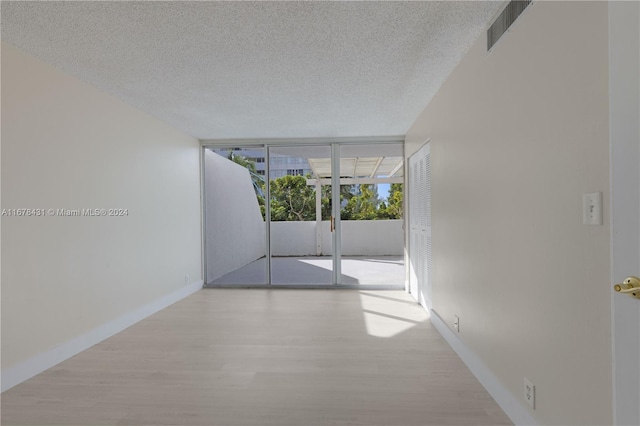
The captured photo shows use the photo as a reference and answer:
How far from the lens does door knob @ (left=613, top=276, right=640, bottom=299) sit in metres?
1.02

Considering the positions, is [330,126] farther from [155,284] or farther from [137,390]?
[137,390]

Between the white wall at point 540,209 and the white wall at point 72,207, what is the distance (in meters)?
3.27

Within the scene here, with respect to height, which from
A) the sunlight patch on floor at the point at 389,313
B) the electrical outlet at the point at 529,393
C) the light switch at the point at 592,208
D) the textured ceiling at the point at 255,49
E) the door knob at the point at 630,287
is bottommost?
the sunlight patch on floor at the point at 389,313

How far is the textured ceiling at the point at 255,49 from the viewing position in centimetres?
196

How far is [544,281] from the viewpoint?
1.56 m

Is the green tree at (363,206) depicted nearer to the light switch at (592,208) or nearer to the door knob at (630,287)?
the light switch at (592,208)

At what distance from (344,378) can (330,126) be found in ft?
10.6

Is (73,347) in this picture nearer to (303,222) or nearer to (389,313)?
(389,313)

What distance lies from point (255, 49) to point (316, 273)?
487 centimetres

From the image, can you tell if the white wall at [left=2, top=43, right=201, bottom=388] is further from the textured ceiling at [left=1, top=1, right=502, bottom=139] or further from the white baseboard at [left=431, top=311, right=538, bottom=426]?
the white baseboard at [left=431, top=311, right=538, bottom=426]

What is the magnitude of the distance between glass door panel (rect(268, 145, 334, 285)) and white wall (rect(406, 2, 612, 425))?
3489mm

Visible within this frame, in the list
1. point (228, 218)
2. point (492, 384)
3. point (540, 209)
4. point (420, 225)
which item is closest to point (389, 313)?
point (420, 225)

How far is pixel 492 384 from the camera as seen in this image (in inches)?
81.8

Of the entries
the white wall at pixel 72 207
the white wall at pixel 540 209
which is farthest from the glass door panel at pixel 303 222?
the white wall at pixel 540 209
